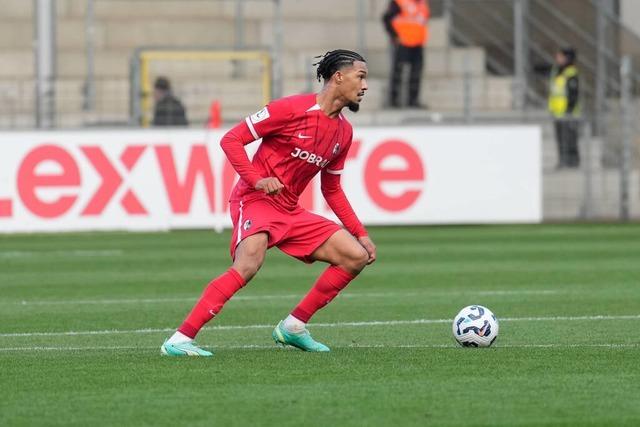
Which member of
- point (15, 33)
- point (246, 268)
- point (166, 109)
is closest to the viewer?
point (246, 268)

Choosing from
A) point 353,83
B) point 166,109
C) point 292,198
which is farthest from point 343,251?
point 166,109

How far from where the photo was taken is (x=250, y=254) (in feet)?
30.4

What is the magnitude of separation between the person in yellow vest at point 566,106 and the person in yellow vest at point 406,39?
7.65 ft

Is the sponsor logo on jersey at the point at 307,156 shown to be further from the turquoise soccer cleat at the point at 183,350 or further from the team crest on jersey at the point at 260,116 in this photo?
the turquoise soccer cleat at the point at 183,350

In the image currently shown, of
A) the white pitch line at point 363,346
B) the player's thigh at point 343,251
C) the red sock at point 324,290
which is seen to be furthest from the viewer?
the white pitch line at point 363,346

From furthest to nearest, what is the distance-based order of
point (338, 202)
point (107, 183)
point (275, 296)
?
point (107, 183) < point (275, 296) < point (338, 202)

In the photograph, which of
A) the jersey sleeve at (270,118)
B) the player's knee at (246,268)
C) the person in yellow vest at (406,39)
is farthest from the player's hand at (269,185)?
the person in yellow vest at (406,39)

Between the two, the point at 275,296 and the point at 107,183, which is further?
the point at 107,183

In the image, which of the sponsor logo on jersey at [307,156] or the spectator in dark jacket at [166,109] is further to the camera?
the spectator in dark jacket at [166,109]

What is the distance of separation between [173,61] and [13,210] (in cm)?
737

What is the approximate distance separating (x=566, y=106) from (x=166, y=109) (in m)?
6.87

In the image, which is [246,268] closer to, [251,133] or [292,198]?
[292,198]

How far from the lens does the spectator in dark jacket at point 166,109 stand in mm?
25062

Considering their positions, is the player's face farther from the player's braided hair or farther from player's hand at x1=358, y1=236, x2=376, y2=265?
player's hand at x1=358, y1=236, x2=376, y2=265
